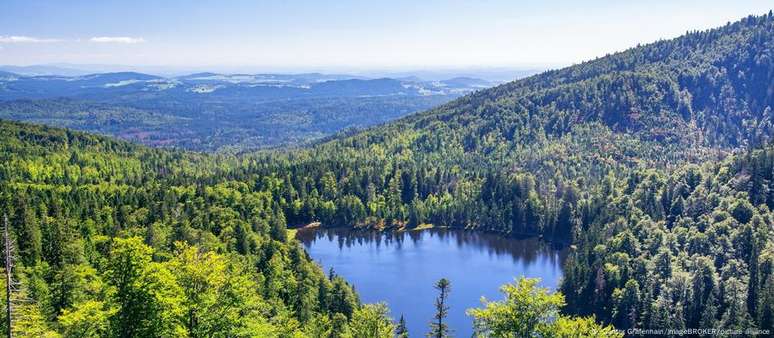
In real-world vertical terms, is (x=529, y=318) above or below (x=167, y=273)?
below

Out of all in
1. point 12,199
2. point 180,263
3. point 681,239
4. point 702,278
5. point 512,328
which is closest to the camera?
point 512,328

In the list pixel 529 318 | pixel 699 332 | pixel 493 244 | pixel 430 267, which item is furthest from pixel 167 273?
pixel 493 244

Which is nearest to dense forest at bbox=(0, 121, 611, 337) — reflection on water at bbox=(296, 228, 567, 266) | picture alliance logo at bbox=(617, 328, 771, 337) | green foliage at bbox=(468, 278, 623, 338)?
green foliage at bbox=(468, 278, 623, 338)

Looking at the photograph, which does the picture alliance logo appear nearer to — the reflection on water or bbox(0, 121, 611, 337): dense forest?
bbox(0, 121, 611, 337): dense forest

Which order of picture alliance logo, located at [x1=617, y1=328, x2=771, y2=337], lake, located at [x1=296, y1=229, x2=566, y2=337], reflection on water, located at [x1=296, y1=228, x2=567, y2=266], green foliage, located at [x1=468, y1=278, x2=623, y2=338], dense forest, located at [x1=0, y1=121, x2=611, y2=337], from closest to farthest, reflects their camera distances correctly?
green foliage, located at [x1=468, y1=278, x2=623, y2=338], dense forest, located at [x1=0, y1=121, x2=611, y2=337], picture alliance logo, located at [x1=617, y1=328, x2=771, y2=337], lake, located at [x1=296, y1=229, x2=566, y2=337], reflection on water, located at [x1=296, y1=228, x2=567, y2=266]

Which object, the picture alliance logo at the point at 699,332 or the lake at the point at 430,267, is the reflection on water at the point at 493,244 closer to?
the lake at the point at 430,267

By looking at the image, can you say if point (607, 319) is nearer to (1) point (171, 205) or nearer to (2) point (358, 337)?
(2) point (358, 337)

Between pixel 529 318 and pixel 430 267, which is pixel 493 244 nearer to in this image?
pixel 430 267

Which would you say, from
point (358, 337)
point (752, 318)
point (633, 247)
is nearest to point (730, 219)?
point (633, 247)
